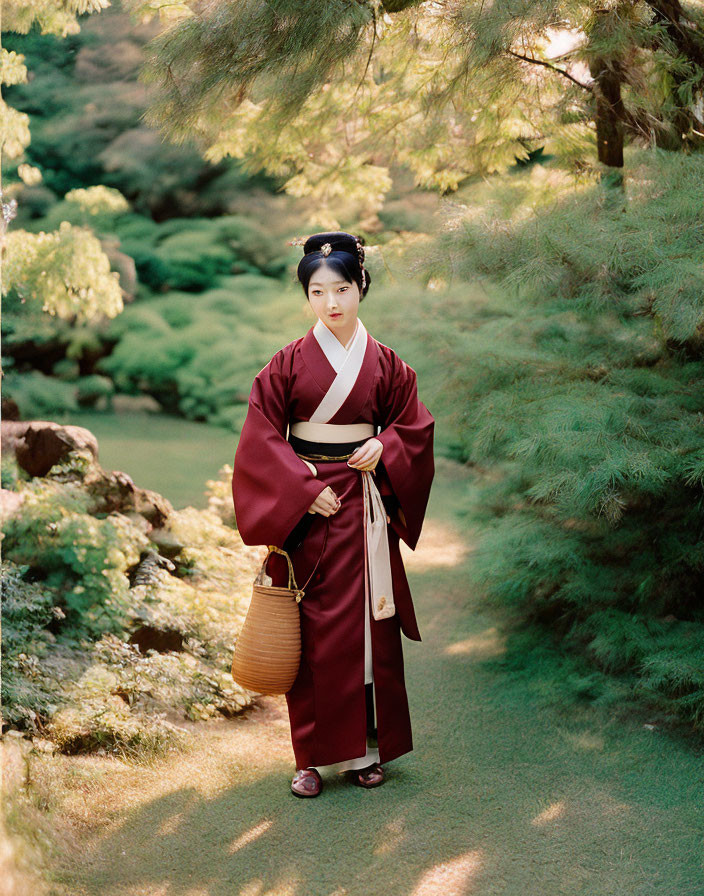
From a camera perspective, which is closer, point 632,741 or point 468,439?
point 632,741

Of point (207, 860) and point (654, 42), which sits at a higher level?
point (654, 42)

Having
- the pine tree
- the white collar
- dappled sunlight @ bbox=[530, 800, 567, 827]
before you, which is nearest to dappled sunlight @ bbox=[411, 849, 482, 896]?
dappled sunlight @ bbox=[530, 800, 567, 827]

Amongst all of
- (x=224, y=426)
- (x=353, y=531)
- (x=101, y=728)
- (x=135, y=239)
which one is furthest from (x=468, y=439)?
(x=135, y=239)

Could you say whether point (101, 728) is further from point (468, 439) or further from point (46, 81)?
point (46, 81)

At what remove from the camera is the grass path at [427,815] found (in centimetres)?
218

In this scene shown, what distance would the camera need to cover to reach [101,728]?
2.80 m

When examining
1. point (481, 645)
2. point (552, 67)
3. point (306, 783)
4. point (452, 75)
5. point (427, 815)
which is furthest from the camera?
point (481, 645)

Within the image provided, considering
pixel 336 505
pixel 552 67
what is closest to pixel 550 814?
pixel 336 505

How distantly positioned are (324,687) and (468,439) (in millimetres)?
1696

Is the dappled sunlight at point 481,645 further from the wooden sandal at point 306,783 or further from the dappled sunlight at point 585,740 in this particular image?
the wooden sandal at point 306,783

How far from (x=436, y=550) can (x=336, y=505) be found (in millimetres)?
3052

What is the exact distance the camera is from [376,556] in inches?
104

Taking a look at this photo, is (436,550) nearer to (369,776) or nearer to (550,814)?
(369,776)

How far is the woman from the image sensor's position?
2574 millimetres
